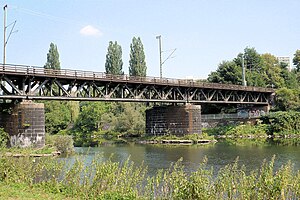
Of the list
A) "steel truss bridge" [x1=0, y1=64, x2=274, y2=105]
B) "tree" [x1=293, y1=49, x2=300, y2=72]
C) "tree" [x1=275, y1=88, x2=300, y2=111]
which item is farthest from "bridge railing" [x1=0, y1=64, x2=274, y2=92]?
"tree" [x1=293, y1=49, x2=300, y2=72]

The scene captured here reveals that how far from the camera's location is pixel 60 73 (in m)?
39.7

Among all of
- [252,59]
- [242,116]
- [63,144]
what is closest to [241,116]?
[242,116]

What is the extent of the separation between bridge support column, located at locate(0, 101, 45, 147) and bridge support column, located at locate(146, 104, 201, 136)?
23.2 meters

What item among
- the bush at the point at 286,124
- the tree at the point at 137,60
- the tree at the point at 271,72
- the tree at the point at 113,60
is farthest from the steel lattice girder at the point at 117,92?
the tree at the point at 113,60

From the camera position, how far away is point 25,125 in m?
35.7

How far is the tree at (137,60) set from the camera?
85213mm

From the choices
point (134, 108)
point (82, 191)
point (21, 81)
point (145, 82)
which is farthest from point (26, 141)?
point (134, 108)

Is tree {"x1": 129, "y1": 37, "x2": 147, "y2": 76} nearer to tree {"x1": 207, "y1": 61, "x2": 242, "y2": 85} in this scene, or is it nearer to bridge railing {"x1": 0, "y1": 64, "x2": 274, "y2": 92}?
tree {"x1": 207, "y1": 61, "x2": 242, "y2": 85}

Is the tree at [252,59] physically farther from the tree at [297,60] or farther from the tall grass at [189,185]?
the tall grass at [189,185]

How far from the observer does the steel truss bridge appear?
121 ft

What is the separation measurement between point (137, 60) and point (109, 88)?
127 ft

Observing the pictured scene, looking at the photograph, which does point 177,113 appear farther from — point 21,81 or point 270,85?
point 270,85

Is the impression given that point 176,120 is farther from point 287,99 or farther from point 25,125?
point 287,99

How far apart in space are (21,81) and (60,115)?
4207 cm
